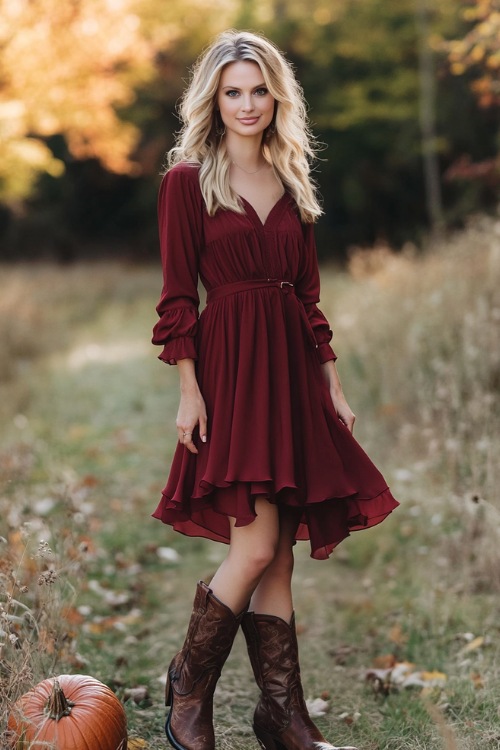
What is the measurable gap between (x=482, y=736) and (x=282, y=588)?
724 millimetres

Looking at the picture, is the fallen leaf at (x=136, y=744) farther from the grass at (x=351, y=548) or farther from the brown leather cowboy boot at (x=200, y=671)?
the brown leather cowboy boot at (x=200, y=671)

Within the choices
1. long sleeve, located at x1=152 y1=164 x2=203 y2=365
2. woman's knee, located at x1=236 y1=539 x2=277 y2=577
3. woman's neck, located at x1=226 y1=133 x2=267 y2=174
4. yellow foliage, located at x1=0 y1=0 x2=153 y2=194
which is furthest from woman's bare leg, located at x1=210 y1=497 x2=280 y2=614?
yellow foliage, located at x1=0 y1=0 x2=153 y2=194

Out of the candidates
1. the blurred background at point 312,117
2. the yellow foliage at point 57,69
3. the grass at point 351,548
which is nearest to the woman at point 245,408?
the grass at point 351,548

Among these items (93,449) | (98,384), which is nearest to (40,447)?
(93,449)

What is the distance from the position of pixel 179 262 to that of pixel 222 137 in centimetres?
45

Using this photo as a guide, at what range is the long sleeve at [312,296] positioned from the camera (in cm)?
277

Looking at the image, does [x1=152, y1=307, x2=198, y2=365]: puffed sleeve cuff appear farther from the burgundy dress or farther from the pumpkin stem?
the pumpkin stem

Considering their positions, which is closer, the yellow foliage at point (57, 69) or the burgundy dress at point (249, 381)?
the burgundy dress at point (249, 381)

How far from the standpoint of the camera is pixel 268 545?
2516 mm

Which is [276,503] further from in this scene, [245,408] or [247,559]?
[245,408]

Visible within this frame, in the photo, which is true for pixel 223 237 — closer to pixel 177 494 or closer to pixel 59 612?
pixel 177 494

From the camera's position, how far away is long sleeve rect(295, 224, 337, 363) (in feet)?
9.07

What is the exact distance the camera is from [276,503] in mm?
2533

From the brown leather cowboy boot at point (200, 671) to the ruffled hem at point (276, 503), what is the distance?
0.66 ft
